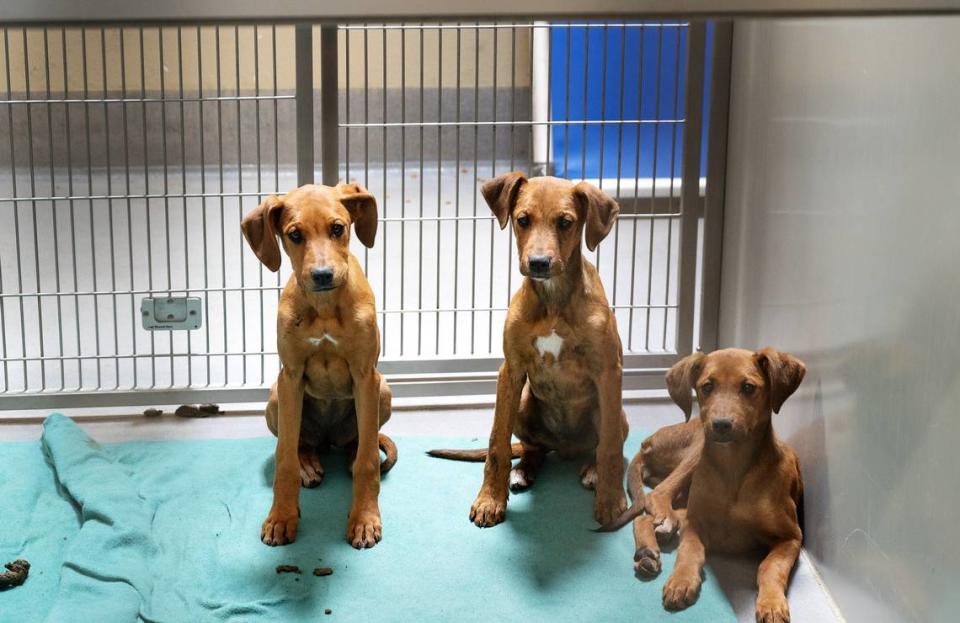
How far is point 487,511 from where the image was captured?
10.5 ft

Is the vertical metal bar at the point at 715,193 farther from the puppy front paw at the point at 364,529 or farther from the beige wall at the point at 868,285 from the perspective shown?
the puppy front paw at the point at 364,529

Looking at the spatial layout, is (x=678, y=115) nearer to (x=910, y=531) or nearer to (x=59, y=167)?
(x=910, y=531)

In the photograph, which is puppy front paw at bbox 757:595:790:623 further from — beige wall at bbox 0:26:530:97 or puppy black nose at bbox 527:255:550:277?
beige wall at bbox 0:26:530:97

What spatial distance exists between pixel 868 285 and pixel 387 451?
5.47 feet

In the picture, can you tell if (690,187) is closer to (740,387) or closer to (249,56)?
(740,387)

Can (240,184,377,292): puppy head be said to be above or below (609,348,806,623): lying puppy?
above

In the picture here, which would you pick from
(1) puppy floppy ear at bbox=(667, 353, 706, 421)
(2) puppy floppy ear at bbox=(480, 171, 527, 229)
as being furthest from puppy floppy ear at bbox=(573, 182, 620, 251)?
(1) puppy floppy ear at bbox=(667, 353, 706, 421)

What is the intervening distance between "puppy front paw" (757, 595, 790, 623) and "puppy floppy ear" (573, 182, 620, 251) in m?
1.04

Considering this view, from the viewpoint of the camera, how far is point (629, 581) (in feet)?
8.65

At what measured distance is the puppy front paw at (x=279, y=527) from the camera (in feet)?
10.0

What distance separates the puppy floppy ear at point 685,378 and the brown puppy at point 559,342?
0.87 feet

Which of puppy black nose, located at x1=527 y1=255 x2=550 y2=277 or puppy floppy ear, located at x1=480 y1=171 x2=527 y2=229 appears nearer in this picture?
puppy black nose, located at x1=527 y1=255 x2=550 y2=277

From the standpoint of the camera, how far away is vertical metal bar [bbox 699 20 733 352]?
12.3 ft

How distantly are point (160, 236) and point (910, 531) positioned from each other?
5093 mm
